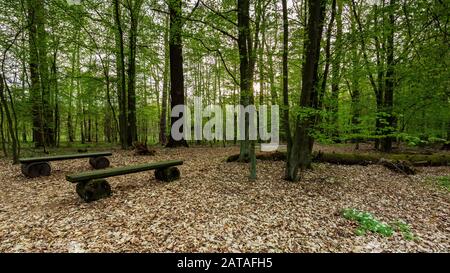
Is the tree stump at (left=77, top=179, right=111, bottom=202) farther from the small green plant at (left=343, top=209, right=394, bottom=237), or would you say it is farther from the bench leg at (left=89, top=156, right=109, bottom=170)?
the small green plant at (left=343, top=209, right=394, bottom=237)

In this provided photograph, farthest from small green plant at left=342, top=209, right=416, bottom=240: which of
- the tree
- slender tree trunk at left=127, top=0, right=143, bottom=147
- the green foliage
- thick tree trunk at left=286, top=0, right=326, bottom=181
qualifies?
the tree

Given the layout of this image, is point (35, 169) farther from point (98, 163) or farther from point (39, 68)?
point (39, 68)

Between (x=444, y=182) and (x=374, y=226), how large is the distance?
481cm

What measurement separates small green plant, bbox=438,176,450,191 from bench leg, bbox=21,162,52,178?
11080 millimetres

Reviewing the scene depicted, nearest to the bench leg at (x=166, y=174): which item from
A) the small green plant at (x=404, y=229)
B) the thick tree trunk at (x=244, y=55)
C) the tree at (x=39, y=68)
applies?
the thick tree trunk at (x=244, y=55)

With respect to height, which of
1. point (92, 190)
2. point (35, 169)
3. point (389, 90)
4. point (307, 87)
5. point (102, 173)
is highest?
point (389, 90)

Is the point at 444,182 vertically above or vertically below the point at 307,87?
below

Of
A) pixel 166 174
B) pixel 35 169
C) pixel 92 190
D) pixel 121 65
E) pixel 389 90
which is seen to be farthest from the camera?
pixel 121 65

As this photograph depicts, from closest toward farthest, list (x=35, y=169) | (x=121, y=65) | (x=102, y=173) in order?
(x=102, y=173)
(x=35, y=169)
(x=121, y=65)

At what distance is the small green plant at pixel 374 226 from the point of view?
11.8 feet

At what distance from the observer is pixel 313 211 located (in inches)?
169

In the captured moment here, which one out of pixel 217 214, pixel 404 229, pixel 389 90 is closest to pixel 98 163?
pixel 217 214

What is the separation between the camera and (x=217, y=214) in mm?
3914
